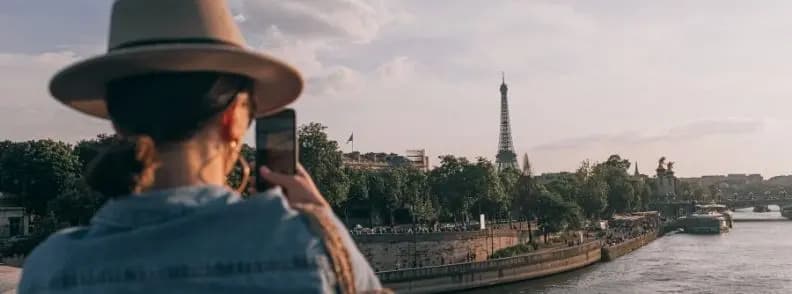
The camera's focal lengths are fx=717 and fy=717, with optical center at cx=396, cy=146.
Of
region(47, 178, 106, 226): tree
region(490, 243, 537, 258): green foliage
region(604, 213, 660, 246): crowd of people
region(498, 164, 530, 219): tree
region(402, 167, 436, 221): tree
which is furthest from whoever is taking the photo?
region(604, 213, 660, 246): crowd of people

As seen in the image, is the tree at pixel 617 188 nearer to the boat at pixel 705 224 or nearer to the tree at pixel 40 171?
the boat at pixel 705 224

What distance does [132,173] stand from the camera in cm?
157

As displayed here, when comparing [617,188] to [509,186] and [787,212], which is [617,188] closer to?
[509,186]

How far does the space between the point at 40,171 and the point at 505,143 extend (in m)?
89.6

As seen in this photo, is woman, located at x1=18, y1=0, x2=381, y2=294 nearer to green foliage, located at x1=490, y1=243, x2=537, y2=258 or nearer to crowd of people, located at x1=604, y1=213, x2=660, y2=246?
green foliage, located at x1=490, y1=243, x2=537, y2=258

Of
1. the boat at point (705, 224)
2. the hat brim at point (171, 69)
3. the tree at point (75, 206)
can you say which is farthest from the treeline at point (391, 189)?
the hat brim at point (171, 69)

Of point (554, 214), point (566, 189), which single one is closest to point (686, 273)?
point (554, 214)

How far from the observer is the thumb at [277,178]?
5.62 ft

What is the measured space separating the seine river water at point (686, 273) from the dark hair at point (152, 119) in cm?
3545

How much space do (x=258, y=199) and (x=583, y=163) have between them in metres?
81.1

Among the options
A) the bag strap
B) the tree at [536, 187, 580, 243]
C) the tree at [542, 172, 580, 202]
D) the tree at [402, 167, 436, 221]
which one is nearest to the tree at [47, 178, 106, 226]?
the tree at [402, 167, 436, 221]

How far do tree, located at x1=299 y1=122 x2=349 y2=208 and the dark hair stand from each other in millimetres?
36705

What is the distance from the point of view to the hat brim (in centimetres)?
156

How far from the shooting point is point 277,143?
1887 millimetres
